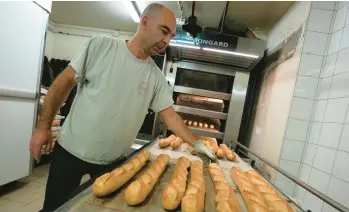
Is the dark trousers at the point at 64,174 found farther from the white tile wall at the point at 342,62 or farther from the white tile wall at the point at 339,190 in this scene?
the white tile wall at the point at 342,62

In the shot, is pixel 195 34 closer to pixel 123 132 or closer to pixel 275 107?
pixel 275 107

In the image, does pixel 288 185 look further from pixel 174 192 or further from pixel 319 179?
pixel 174 192

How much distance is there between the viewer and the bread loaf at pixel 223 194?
998mm

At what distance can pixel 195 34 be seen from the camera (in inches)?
108

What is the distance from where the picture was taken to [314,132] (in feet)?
7.08

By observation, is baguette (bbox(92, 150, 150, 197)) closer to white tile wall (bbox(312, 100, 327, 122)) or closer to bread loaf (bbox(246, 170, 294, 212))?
bread loaf (bbox(246, 170, 294, 212))

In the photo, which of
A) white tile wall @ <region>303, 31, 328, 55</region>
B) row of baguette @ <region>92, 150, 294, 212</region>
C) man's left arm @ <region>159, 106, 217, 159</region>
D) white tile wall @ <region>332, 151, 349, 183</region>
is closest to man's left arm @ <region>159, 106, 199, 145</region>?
man's left arm @ <region>159, 106, 217, 159</region>

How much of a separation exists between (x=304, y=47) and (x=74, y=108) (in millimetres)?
2087

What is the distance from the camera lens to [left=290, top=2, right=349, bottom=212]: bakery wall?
5.60ft

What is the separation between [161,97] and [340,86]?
142 cm

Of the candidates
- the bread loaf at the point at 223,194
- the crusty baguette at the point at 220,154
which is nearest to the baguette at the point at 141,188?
the bread loaf at the point at 223,194

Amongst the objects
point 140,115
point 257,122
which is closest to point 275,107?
point 257,122

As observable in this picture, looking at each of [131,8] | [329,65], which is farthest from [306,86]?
[131,8]

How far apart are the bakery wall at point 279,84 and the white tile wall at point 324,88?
224 millimetres
